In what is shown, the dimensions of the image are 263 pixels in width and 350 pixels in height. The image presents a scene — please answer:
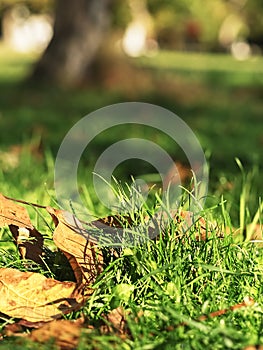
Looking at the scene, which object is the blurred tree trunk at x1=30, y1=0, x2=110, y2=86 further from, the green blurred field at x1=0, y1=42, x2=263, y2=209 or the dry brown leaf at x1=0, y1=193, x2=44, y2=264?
the dry brown leaf at x1=0, y1=193, x2=44, y2=264

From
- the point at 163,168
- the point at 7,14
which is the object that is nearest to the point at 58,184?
the point at 163,168

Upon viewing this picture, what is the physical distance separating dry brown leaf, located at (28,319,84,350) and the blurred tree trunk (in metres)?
10.8

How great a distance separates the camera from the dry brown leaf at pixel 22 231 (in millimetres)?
2006

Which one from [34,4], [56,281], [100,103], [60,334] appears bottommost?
[60,334]

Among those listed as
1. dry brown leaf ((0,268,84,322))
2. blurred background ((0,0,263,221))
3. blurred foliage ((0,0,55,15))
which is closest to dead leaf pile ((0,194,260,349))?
dry brown leaf ((0,268,84,322))

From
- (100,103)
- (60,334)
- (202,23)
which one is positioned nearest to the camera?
(60,334)

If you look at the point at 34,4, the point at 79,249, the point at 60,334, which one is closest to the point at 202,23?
the point at 34,4

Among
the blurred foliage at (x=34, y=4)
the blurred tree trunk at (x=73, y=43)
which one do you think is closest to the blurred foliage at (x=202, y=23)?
the blurred foliage at (x=34, y=4)

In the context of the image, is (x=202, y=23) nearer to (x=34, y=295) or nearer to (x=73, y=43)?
(x=73, y=43)

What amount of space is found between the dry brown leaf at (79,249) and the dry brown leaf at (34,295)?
Result: 0.04m

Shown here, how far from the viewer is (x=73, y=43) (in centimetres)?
1255

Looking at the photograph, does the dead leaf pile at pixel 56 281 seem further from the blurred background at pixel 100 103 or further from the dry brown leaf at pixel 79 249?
the blurred background at pixel 100 103

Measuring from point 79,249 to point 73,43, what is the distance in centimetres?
1099

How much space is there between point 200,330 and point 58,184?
221 centimetres
